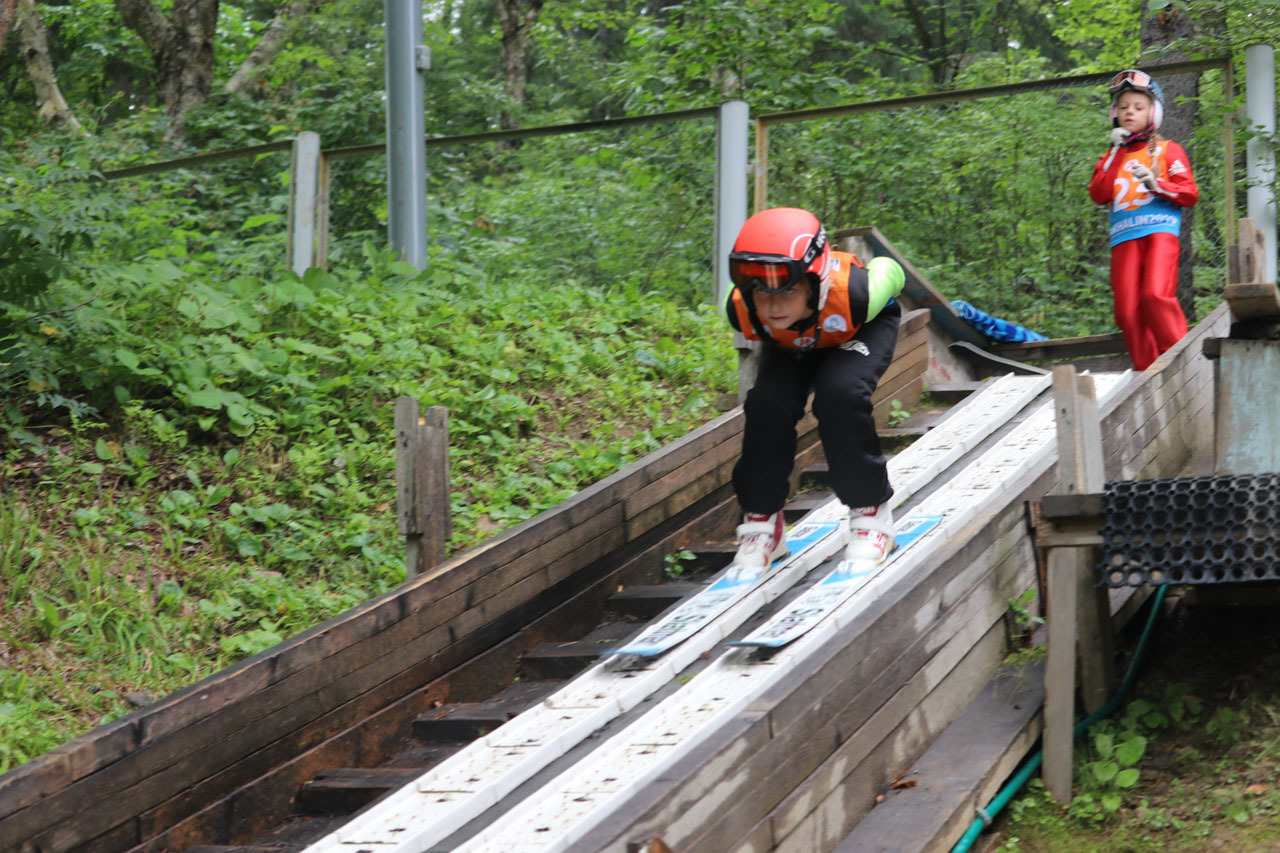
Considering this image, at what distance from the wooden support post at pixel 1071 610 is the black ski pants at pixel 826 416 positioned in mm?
715

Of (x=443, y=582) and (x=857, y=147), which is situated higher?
(x=857, y=147)

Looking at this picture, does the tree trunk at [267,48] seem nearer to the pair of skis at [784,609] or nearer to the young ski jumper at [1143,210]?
the young ski jumper at [1143,210]

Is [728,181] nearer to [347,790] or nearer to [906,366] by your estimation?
[906,366]

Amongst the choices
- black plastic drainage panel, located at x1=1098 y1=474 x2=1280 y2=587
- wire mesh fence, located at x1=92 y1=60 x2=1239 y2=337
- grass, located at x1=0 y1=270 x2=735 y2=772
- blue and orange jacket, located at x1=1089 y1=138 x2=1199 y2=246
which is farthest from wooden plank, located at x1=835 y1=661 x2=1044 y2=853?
wire mesh fence, located at x1=92 y1=60 x2=1239 y2=337

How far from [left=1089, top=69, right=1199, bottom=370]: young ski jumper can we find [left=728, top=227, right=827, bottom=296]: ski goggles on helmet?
10.4 ft

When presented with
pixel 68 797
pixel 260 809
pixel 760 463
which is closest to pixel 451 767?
pixel 260 809

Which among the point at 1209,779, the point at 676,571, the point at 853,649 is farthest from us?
the point at 676,571

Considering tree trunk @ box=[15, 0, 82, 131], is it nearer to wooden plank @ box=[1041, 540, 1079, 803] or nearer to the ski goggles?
the ski goggles

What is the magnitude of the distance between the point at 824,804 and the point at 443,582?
1.65 metres

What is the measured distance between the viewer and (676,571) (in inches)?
200

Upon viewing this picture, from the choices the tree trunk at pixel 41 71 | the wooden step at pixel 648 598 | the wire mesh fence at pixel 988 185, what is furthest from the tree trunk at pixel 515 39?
the wooden step at pixel 648 598

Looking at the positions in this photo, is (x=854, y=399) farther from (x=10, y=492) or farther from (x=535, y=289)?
(x=535, y=289)

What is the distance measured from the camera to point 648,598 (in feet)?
15.5

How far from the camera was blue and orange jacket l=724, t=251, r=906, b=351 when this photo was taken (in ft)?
14.1
